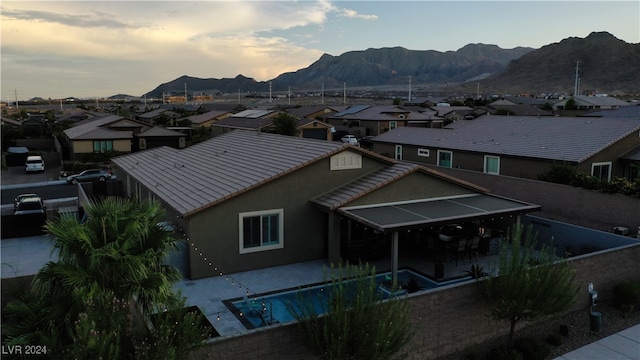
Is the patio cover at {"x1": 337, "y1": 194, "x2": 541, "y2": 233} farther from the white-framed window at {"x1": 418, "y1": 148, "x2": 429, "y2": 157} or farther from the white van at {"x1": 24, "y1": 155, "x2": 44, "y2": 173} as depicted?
the white van at {"x1": 24, "y1": 155, "x2": 44, "y2": 173}

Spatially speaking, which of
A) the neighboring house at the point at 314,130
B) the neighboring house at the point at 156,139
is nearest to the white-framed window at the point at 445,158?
the neighboring house at the point at 314,130

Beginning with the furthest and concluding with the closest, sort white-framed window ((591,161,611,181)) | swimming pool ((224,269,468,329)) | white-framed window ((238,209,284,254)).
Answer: white-framed window ((591,161,611,181)) < white-framed window ((238,209,284,254)) < swimming pool ((224,269,468,329))

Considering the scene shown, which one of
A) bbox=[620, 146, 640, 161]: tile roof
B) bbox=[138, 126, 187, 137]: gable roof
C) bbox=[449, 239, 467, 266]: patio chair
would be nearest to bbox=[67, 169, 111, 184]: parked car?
bbox=[138, 126, 187, 137]: gable roof

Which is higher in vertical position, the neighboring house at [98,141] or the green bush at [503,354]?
the neighboring house at [98,141]

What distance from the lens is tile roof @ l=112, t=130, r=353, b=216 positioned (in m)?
17.3

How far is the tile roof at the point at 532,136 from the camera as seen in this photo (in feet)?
86.7

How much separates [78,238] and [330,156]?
11252 millimetres

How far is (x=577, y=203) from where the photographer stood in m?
22.7

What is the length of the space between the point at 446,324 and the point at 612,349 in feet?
16.6

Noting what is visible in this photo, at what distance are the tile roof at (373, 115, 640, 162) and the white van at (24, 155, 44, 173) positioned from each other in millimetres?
33280

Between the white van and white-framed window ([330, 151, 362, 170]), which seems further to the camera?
the white van

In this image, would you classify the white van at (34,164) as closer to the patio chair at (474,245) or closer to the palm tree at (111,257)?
the patio chair at (474,245)

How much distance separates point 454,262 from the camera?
1895 centimetres

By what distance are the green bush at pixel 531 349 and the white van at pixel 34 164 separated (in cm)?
4618
